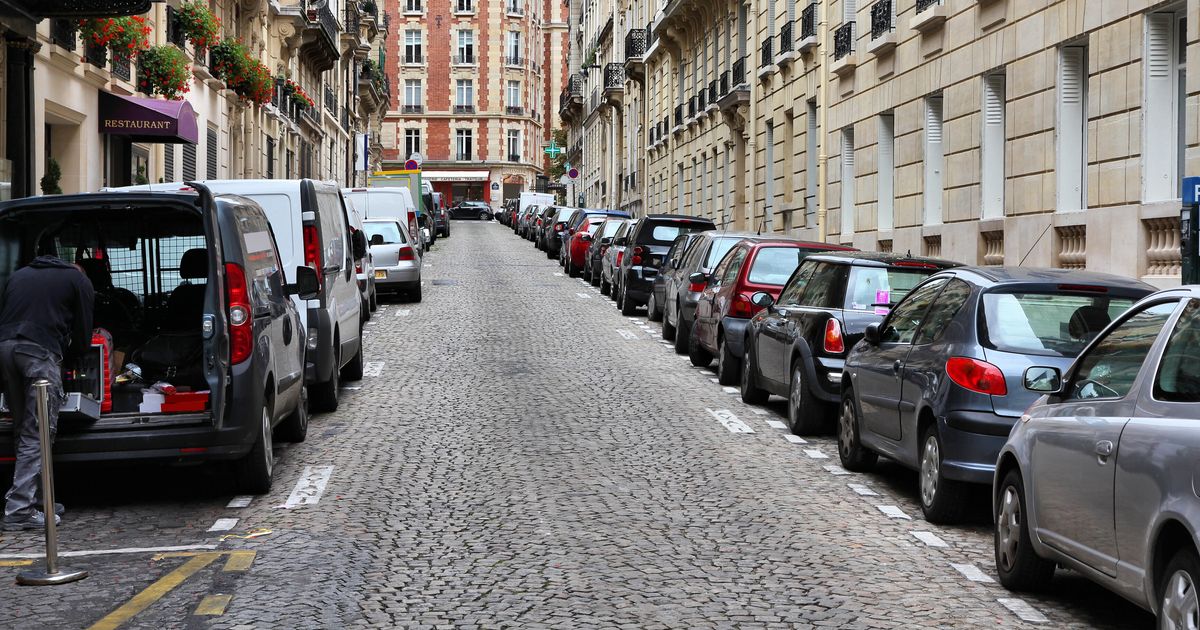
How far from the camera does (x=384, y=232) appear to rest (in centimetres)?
2731

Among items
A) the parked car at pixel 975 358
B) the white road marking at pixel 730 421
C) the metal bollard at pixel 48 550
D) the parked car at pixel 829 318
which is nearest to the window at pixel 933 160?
the white road marking at pixel 730 421

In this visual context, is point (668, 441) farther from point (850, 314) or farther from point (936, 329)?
point (936, 329)

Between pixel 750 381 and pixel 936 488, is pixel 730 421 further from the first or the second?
pixel 936 488

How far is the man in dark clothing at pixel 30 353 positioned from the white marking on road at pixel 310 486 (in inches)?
56.5

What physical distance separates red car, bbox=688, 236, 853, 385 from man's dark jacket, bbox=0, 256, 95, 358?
26.2 feet

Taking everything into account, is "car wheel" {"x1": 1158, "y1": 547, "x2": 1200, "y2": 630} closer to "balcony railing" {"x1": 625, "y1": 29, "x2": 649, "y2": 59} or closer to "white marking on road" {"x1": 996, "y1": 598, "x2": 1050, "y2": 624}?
"white marking on road" {"x1": 996, "y1": 598, "x2": 1050, "y2": 624}

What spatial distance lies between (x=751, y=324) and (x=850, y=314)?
242cm

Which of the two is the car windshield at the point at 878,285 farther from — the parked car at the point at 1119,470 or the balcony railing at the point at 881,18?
the balcony railing at the point at 881,18

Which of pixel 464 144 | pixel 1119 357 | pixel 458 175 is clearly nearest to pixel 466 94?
pixel 464 144

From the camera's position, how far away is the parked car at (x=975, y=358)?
824 centimetres

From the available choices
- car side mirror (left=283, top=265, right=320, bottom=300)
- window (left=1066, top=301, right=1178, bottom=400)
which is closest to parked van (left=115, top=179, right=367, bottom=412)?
car side mirror (left=283, top=265, right=320, bottom=300)

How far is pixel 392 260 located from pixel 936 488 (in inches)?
756

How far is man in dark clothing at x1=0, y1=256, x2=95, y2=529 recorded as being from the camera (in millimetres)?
8391

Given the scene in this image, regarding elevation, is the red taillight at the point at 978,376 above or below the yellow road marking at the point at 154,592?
above
